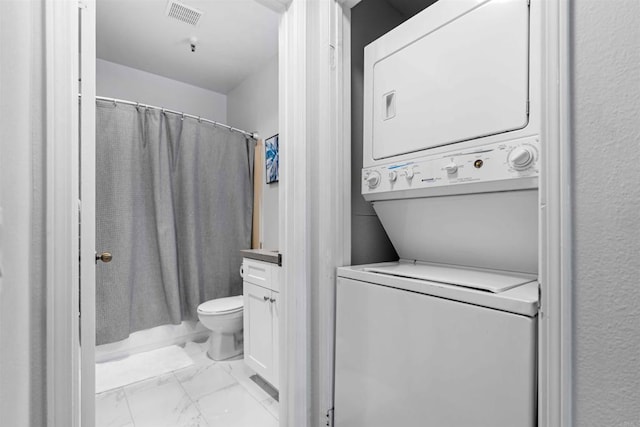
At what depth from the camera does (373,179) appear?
4.26 ft

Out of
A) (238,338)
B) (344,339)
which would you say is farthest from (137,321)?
(344,339)

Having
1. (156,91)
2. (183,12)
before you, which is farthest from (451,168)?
(156,91)

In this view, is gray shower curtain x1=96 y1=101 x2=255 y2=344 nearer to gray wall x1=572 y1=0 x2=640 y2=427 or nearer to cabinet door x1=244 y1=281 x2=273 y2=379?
cabinet door x1=244 y1=281 x2=273 y2=379

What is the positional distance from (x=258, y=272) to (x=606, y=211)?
5.77ft

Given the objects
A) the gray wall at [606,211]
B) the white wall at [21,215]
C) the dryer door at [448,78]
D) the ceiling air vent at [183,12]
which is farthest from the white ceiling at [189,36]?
the gray wall at [606,211]

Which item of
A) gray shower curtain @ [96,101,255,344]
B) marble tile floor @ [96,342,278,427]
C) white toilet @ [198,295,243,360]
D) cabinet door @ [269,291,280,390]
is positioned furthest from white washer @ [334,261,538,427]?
gray shower curtain @ [96,101,255,344]

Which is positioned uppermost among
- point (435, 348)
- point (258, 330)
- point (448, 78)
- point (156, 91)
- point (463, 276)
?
point (156, 91)

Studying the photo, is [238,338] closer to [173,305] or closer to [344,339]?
[173,305]

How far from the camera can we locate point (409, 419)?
38.7 inches

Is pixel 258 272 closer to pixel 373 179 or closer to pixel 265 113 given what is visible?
pixel 373 179

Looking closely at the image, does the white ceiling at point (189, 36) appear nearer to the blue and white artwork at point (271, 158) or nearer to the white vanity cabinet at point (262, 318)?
the blue and white artwork at point (271, 158)

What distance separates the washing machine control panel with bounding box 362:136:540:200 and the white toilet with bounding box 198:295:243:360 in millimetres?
1640

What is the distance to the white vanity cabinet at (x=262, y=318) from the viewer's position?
1.87m

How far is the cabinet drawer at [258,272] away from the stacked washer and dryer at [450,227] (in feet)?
2.44
